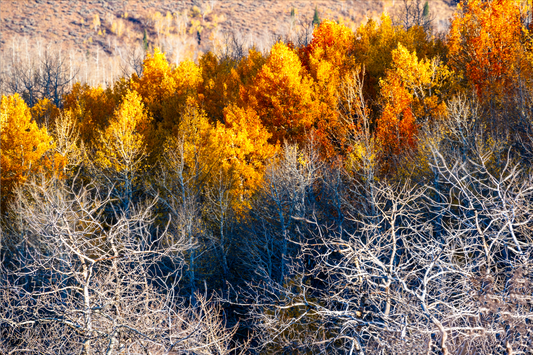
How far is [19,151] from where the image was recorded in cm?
2944

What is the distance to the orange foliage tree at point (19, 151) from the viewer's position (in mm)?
29062

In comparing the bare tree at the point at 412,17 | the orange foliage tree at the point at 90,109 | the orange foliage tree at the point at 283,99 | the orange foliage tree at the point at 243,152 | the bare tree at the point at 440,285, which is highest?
the bare tree at the point at 412,17

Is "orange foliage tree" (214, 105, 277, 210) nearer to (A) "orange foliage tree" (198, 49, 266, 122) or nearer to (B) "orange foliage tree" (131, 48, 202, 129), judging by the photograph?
(A) "orange foliage tree" (198, 49, 266, 122)

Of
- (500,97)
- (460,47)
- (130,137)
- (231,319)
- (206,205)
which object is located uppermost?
(460,47)

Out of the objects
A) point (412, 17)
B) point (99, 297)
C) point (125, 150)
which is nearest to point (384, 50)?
point (125, 150)

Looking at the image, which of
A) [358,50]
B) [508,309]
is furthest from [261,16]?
[508,309]

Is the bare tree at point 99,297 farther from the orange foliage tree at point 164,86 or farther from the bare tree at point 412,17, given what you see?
the bare tree at point 412,17

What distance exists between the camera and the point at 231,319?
2227 cm

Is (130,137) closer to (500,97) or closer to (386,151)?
(386,151)

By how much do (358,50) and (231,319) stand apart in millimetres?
23964

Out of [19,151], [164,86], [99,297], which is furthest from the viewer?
[164,86]

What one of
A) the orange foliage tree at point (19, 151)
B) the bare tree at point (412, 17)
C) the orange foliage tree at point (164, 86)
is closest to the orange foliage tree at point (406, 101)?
the bare tree at point (412, 17)

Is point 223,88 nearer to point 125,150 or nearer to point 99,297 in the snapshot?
point 125,150

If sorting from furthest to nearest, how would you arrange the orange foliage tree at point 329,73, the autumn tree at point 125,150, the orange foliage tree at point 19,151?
1. the orange foliage tree at point 19,151
2. the orange foliage tree at point 329,73
3. the autumn tree at point 125,150
